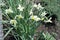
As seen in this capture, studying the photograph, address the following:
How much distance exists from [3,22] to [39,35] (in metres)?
0.61

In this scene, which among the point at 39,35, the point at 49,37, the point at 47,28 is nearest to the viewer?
the point at 49,37

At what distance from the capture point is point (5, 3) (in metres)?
4.25

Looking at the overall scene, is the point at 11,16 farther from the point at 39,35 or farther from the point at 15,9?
the point at 39,35

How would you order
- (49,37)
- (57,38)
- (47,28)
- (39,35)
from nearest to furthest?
1. (49,37)
2. (39,35)
3. (57,38)
4. (47,28)

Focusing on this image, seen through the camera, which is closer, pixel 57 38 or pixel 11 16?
pixel 11 16

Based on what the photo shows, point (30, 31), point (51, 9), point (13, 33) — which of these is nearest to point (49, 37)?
point (30, 31)

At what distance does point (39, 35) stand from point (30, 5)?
0.50 metres

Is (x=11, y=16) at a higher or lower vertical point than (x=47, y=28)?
higher

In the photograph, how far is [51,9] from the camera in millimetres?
4371

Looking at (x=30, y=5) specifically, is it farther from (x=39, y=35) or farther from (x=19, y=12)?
(x=39, y=35)

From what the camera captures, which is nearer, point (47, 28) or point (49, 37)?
point (49, 37)

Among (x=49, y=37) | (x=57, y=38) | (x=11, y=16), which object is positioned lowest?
(x=57, y=38)

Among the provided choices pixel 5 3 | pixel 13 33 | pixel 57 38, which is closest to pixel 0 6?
pixel 5 3

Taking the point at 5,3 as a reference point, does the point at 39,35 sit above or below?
below
